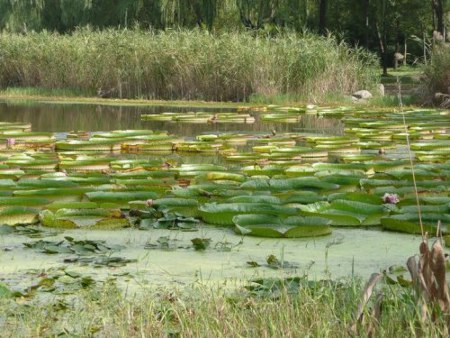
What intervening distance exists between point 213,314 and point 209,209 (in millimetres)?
1771

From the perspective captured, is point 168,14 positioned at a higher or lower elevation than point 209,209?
higher

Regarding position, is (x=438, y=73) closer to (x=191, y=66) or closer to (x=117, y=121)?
(x=191, y=66)

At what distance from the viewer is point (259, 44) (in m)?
16.8

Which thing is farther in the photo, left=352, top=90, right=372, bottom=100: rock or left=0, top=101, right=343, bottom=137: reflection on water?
left=352, top=90, right=372, bottom=100: rock

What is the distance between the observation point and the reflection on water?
10234mm

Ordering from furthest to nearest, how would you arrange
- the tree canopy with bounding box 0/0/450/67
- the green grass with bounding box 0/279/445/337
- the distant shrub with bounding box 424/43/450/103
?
1. the tree canopy with bounding box 0/0/450/67
2. the distant shrub with bounding box 424/43/450/103
3. the green grass with bounding box 0/279/445/337

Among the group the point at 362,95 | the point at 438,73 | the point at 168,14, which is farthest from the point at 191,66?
the point at 168,14

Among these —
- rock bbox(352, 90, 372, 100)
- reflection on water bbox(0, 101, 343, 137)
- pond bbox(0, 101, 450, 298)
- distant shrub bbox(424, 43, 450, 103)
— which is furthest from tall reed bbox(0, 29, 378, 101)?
pond bbox(0, 101, 450, 298)

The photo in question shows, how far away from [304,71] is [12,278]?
13.2 m

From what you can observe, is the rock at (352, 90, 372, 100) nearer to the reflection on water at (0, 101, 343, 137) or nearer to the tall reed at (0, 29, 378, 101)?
the tall reed at (0, 29, 378, 101)

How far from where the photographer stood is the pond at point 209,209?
3.47 meters

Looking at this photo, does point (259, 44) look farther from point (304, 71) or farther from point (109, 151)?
point (109, 151)

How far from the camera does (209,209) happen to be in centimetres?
439

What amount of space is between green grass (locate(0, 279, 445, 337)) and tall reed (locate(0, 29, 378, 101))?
42.9 ft
